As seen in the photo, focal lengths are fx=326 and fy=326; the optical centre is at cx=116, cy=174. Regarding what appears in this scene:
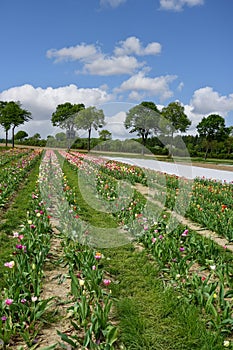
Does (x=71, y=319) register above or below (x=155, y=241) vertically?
below

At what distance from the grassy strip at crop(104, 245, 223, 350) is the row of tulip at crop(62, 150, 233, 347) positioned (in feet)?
0.42

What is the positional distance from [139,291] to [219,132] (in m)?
44.2

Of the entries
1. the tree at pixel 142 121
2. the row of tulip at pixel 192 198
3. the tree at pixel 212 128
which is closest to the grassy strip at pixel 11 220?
the row of tulip at pixel 192 198

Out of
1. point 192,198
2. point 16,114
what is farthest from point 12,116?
point 192,198

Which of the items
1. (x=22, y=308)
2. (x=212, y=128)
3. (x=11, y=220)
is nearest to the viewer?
(x=22, y=308)

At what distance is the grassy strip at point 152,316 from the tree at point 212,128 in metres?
42.2

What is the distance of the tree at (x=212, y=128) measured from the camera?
44.8 metres

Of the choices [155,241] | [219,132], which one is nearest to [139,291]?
[155,241]

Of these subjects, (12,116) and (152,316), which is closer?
(152,316)

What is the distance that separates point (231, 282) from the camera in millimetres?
3775

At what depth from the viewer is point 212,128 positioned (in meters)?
45.1

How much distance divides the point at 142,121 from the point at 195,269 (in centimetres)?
300

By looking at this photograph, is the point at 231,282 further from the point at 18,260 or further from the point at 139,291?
the point at 18,260

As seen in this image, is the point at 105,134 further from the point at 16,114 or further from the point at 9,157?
the point at 16,114
